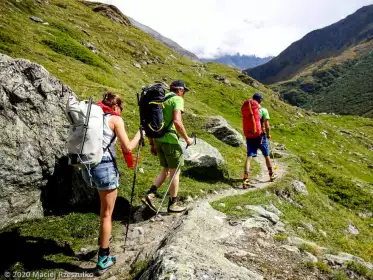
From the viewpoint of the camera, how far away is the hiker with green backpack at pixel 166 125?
9.16 metres

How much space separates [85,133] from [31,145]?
4.60m

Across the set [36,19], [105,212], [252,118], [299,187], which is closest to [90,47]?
[36,19]

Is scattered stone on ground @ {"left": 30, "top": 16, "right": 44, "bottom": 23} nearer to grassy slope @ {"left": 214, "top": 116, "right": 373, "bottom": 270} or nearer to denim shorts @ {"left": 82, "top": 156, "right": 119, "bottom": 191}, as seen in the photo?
grassy slope @ {"left": 214, "top": 116, "right": 373, "bottom": 270}

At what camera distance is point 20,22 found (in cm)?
3531

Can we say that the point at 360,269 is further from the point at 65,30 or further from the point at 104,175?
the point at 65,30

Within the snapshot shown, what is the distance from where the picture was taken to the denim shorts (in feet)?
23.4

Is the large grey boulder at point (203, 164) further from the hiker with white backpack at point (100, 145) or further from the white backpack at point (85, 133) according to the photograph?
the white backpack at point (85, 133)

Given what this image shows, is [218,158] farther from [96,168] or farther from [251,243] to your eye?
[96,168]

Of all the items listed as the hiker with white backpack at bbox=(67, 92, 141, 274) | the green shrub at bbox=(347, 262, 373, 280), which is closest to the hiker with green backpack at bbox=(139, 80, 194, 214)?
the hiker with white backpack at bbox=(67, 92, 141, 274)

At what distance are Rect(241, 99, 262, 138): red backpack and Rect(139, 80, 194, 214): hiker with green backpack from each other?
19.9ft

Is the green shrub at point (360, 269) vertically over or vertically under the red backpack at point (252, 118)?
under

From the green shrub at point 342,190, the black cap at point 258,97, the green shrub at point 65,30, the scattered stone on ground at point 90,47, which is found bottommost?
the green shrub at point 342,190

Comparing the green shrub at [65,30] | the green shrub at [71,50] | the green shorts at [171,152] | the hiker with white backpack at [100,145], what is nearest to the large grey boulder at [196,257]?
the hiker with white backpack at [100,145]

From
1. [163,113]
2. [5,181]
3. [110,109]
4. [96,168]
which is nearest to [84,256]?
[96,168]
